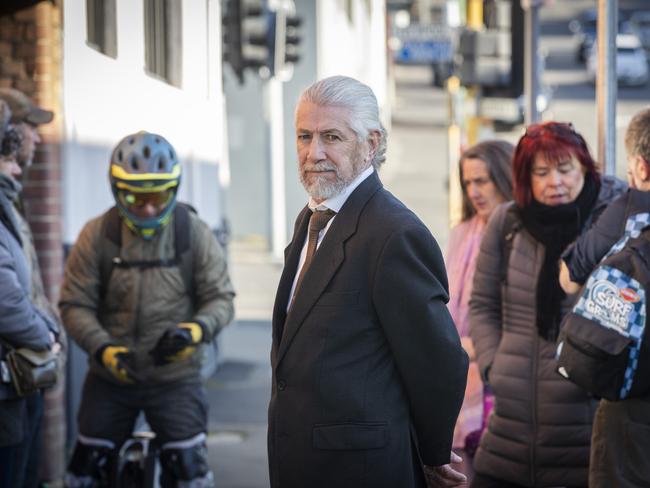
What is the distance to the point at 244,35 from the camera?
1359 centimetres

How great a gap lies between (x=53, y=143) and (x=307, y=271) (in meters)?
3.60

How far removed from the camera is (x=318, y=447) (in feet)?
11.6

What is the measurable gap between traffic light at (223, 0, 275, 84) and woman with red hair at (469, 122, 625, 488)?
8525 mm

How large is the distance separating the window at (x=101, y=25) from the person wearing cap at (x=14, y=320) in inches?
27.4

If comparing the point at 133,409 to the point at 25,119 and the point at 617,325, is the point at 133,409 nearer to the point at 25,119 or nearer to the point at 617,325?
the point at 25,119

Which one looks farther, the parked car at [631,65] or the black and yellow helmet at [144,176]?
the parked car at [631,65]

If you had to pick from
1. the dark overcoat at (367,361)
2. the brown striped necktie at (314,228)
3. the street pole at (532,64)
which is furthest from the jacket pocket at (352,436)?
the street pole at (532,64)

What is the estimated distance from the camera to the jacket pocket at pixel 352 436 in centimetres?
351

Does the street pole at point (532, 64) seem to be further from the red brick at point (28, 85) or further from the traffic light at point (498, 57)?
the red brick at point (28, 85)

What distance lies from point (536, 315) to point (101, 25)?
190 cm

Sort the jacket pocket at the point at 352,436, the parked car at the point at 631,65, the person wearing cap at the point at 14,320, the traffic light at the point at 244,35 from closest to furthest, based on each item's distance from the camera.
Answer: the jacket pocket at the point at 352,436, the person wearing cap at the point at 14,320, the traffic light at the point at 244,35, the parked car at the point at 631,65

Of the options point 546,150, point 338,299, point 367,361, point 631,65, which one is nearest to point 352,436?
point 367,361

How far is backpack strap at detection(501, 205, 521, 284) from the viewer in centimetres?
515

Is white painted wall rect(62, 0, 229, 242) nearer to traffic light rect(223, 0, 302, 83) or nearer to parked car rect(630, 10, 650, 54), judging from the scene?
traffic light rect(223, 0, 302, 83)
